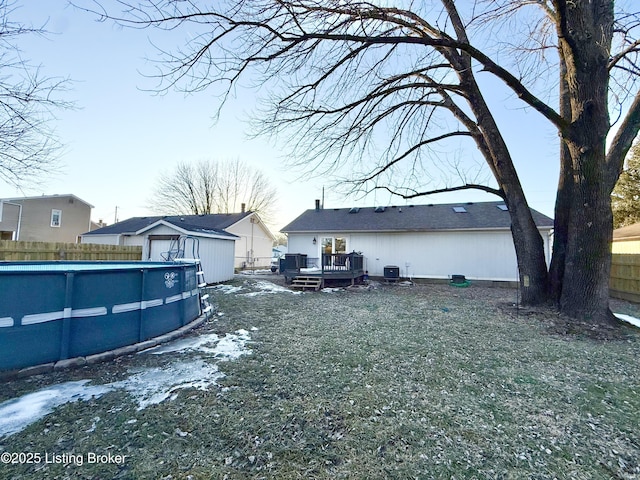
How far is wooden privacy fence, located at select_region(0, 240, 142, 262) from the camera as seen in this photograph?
329 inches

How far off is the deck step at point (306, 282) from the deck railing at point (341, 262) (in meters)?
0.57

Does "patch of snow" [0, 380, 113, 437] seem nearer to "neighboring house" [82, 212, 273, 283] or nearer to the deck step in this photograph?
the deck step

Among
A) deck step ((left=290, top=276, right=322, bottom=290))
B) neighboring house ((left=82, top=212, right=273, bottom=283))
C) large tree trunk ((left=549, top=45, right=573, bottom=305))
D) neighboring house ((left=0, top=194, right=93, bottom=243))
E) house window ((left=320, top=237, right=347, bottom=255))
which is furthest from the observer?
neighboring house ((left=0, top=194, right=93, bottom=243))

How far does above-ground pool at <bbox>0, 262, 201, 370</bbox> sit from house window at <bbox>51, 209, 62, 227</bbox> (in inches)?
978

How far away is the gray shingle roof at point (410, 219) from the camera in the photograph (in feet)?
45.3

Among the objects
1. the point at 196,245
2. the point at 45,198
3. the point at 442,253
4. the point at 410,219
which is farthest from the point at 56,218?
the point at 442,253

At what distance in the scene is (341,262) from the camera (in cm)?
1272

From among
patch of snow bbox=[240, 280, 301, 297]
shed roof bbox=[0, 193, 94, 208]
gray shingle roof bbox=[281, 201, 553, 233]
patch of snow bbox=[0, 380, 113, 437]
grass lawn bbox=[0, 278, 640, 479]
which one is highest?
shed roof bbox=[0, 193, 94, 208]

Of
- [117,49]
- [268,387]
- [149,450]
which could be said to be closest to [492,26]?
[117,49]

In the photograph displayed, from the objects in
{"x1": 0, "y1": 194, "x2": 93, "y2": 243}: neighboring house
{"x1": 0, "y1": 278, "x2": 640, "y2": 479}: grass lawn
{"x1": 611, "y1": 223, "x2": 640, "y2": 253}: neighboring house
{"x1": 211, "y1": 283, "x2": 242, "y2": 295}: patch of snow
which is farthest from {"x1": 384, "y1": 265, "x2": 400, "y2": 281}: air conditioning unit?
{"x1": 0, "y1": 194, "x2": 93, "y2": 243}: neighboring house

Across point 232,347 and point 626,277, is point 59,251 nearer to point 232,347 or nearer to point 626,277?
→ point 232,347

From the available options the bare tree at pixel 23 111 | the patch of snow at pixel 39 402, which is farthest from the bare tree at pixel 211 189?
the patch of snow at pixel 39 402

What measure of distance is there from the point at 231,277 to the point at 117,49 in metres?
10.8

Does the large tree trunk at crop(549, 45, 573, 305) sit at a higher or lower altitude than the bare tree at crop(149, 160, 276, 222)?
lower
